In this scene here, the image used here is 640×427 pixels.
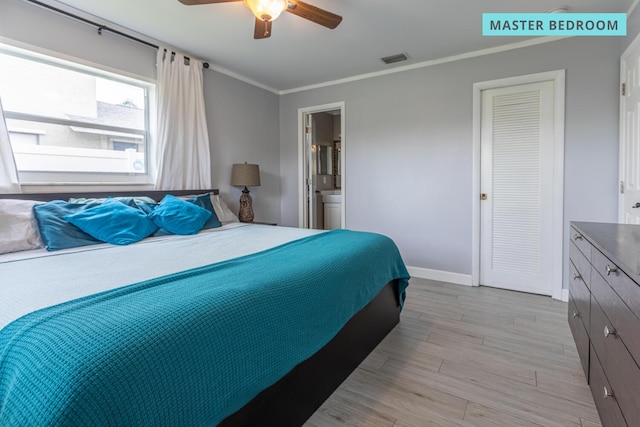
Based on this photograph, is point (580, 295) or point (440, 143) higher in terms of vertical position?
point (440, 143)

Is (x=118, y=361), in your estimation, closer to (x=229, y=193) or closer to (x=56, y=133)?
(x=56, y=133)

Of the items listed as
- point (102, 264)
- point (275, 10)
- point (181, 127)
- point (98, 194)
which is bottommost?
point (102, 264)

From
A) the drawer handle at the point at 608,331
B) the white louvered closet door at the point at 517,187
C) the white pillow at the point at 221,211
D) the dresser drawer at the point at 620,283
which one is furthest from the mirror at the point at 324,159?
the drawer handle at the point at 608,331

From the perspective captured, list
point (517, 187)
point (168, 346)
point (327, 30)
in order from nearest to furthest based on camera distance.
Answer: point (168, 346), point (327, 30), point (517, 187)

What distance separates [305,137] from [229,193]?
1406 millimetres

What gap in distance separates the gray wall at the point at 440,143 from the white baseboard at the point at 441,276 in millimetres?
57

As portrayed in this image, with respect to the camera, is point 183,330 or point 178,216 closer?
point 183,330

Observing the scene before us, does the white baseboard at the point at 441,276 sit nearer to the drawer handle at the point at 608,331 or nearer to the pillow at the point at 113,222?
the drawer handle at the point at 608,331

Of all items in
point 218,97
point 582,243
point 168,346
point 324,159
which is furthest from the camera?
point 324,159

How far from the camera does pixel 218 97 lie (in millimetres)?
3818

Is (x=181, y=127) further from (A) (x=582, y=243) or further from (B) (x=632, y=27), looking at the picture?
(B) (x=632, y=27)

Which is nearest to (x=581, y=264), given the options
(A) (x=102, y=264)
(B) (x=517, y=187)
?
(B) (x=517, y=187)

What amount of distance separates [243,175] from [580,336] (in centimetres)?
333

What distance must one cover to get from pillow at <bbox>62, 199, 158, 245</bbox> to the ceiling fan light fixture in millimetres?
1662
